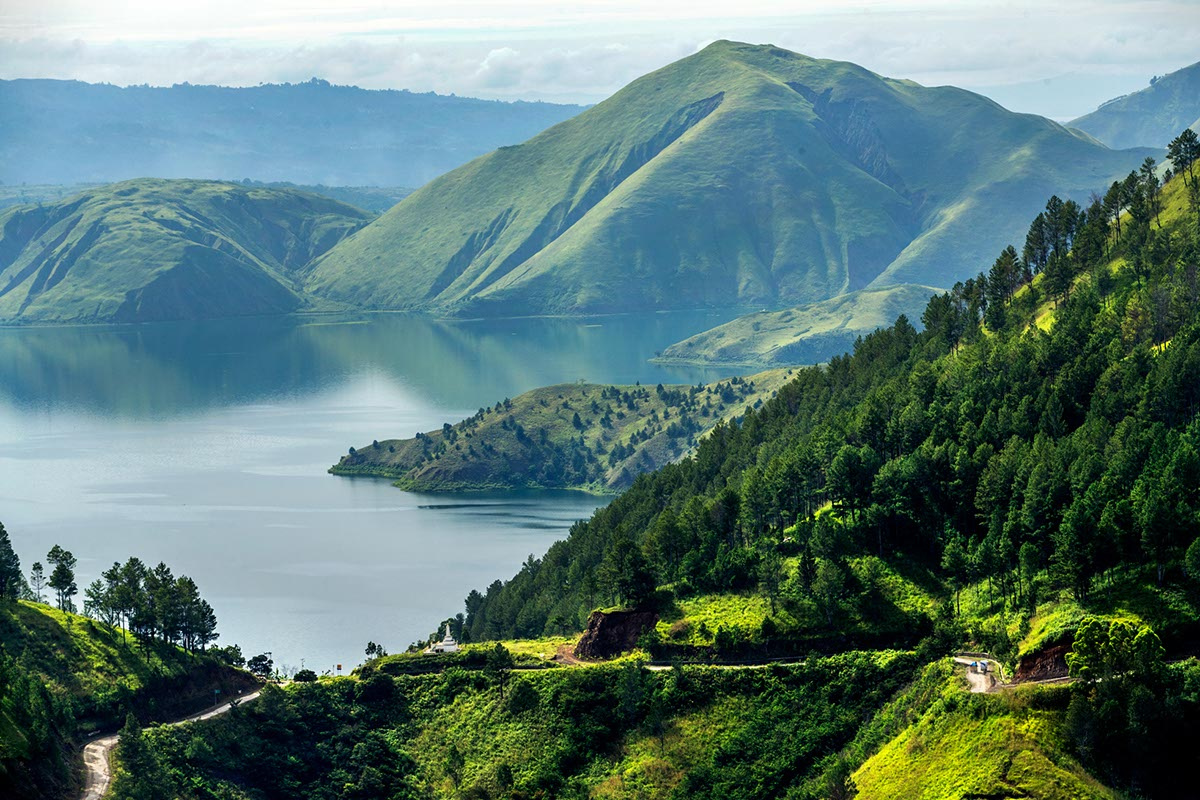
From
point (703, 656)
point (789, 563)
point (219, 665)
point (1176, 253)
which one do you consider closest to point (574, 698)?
point (703, 656)

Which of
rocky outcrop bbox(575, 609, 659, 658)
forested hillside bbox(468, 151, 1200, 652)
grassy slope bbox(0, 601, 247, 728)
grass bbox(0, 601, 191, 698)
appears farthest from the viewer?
rocky outcrop bbox(575, 609, 659, 658)

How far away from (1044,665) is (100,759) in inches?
3374

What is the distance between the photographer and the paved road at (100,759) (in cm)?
12652

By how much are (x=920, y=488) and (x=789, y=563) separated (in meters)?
16.9

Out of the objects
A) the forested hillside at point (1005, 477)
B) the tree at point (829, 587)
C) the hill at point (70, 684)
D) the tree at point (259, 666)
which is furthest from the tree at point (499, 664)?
the tree at point (829, 587)

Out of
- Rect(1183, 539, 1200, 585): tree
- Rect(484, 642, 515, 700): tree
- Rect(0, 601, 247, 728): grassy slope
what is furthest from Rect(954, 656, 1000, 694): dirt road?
Rect(0, 601, 247, 728): grassy slope

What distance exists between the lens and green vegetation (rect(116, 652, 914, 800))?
431 ft

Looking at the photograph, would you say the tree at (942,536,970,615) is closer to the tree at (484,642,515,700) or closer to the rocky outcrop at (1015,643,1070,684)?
the rocky outcrop at (1015,643,1070,684)

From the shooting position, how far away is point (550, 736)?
461ft

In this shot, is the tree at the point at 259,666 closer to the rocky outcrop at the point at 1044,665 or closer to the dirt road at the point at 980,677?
the dirt road at the point at 980,677

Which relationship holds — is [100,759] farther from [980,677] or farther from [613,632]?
[980,677]

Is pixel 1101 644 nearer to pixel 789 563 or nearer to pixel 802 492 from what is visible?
pixel 789 563

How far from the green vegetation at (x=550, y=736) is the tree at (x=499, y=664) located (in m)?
0.70

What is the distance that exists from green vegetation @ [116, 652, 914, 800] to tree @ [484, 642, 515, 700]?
27.4 inches
